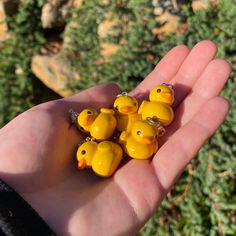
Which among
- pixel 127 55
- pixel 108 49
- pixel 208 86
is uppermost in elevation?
pixel 208 86

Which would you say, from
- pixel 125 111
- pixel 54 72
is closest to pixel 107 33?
pixel 54 72

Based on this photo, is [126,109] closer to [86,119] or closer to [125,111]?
[125,111]

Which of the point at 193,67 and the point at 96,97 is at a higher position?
the point at 193,67

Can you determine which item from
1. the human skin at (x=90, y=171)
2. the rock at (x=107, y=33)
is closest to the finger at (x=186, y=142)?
the human skin at (x=90, y=171)

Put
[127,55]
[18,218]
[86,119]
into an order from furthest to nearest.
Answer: [127,55], [86,119], [18,218]

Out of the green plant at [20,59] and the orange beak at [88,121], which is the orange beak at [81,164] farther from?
the green plant at [20,59]

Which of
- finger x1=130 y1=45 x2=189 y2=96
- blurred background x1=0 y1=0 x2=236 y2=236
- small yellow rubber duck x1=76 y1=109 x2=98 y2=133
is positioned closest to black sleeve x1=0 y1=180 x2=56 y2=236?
small yellow rubber duck x1=76 y1=109 x2=98 y2=133

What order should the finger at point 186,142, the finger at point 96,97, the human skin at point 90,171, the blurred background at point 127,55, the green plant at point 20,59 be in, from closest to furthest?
the human skin at point 90,171 → the finger at point 186,142 → the finger at point 96,97 → the blurred background at point 127,55 → the green plant at point 20,59
